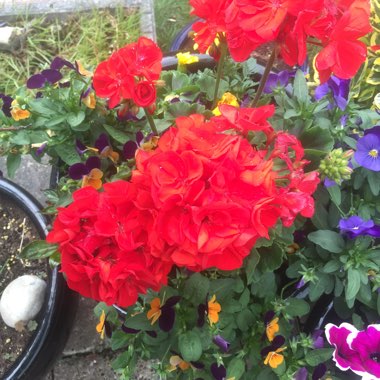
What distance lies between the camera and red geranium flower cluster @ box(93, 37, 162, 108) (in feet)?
2.64

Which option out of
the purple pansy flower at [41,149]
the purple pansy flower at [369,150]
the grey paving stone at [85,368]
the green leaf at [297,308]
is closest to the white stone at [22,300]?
the grey paving stone at [85,368]

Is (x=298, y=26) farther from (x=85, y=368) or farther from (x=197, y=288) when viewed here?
(x=85, y=368)

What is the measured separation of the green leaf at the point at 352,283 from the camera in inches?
35.4

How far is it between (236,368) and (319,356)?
16 centimetres

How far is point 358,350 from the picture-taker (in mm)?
917

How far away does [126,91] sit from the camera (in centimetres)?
80

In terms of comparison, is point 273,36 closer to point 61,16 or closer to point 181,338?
point 181,338

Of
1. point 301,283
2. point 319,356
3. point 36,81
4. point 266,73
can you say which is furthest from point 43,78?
point 319,356

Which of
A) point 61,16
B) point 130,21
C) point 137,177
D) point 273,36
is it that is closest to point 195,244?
point 137,177

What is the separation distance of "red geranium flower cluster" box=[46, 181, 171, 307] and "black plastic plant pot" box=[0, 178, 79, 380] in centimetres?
55

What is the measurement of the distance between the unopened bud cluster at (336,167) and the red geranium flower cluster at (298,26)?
0.47 feet

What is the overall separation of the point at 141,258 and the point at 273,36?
34 cm

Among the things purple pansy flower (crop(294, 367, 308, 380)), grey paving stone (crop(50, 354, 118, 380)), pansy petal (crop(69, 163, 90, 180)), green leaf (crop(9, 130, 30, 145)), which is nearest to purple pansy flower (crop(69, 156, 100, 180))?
pansy petal (crop(69, 163, 90, 180))

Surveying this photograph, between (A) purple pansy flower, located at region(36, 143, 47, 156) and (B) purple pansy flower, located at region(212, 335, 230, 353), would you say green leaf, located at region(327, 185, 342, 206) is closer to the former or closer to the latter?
(B) purple pansy flower, located at region(212, 335, 230, 353)
